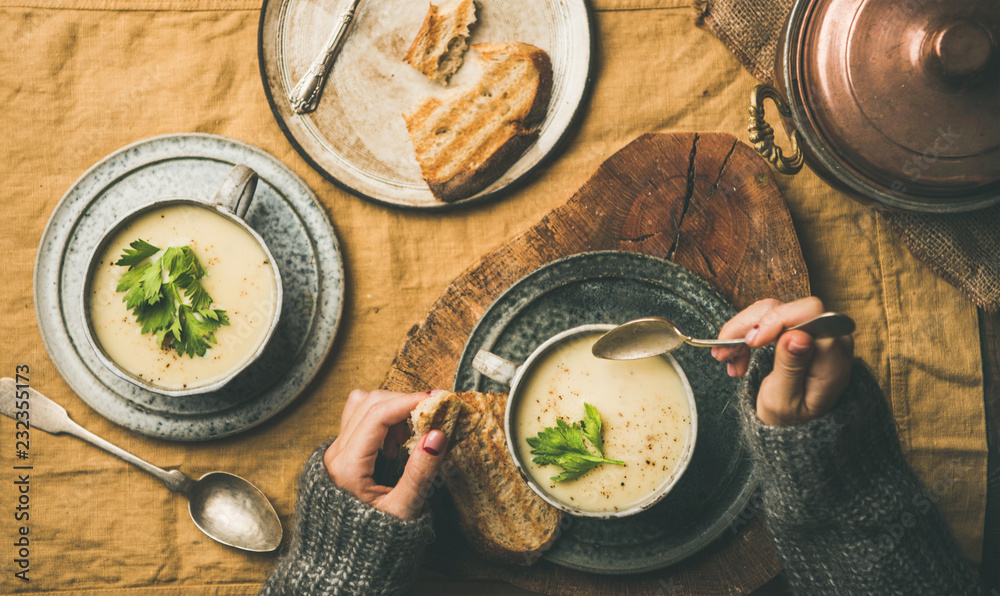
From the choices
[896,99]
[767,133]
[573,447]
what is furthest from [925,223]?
[573,447]

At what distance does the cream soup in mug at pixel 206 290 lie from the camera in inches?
47.6

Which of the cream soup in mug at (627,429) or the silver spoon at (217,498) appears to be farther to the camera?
the silver spoon at (217,498)

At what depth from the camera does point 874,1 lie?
1058mm

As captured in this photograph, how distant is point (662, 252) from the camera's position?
49.3 inches

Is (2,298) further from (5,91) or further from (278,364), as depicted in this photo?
(278,364)

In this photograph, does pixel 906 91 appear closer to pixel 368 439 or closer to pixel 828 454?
pixel 828 454

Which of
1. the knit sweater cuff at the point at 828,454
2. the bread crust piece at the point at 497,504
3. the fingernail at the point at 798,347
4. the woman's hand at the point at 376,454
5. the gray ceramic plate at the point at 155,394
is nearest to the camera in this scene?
the fingernail at the point at 798,347

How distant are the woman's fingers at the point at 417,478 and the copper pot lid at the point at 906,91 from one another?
91cm

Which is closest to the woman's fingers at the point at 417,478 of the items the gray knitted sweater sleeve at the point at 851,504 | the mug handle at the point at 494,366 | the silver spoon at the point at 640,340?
the mug handle at the point at 494,366

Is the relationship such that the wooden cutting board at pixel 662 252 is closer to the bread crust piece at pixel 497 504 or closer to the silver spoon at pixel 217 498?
the bread crust piece at pixel 497 504

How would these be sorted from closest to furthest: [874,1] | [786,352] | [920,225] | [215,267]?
[786,352]
[874,1]
[215,267]
[920,225]

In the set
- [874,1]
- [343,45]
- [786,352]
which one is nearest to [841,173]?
[874,1]

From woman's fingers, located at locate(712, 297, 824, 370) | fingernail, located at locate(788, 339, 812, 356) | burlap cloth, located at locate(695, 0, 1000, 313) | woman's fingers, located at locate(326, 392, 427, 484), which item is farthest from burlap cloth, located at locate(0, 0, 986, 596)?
fingernail, located at locate(788, 339, 812, 356)

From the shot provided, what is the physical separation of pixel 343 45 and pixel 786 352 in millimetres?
1147
